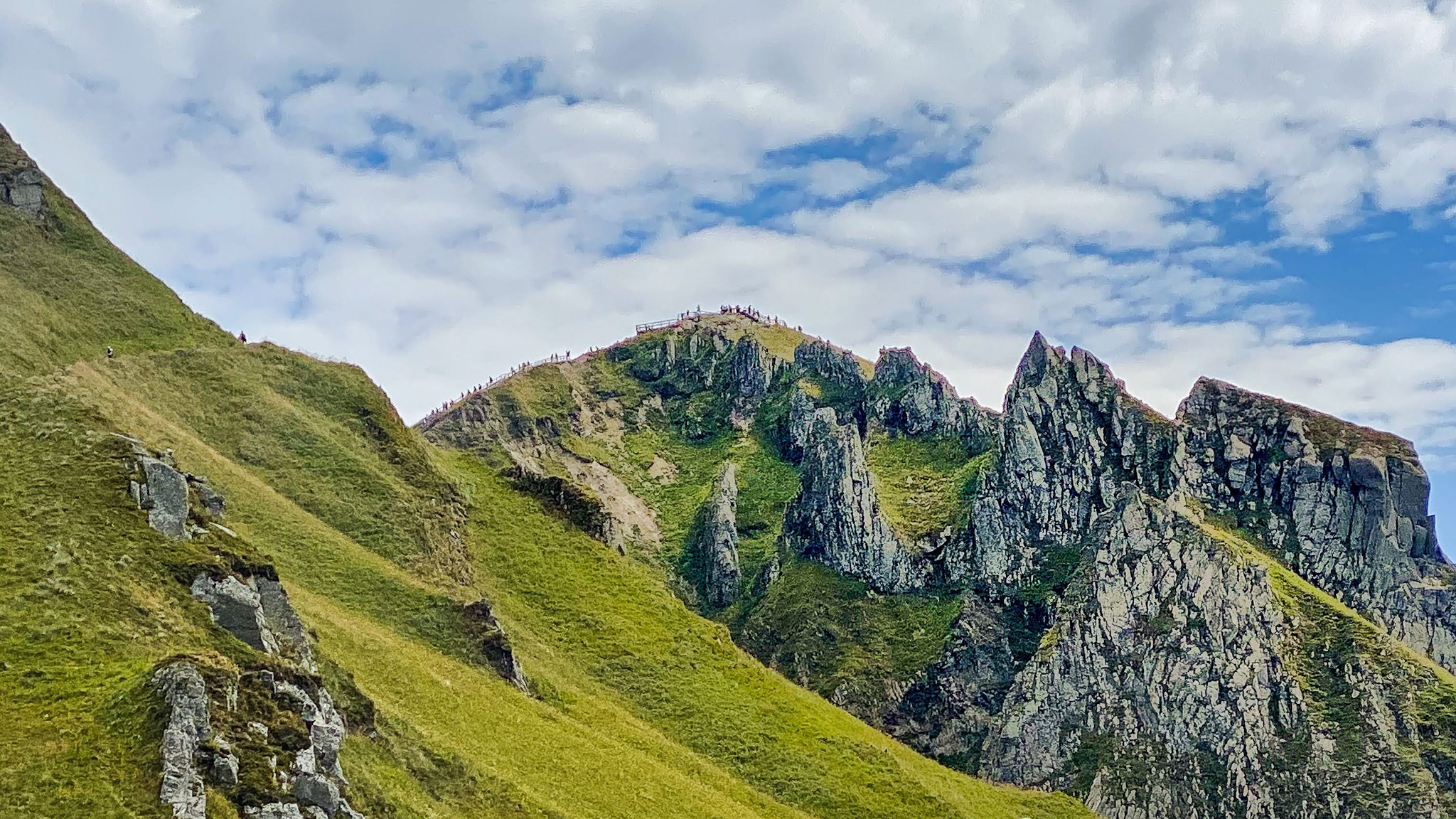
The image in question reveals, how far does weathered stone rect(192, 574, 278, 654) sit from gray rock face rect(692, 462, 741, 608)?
13871 cm

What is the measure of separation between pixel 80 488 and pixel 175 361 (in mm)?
61628

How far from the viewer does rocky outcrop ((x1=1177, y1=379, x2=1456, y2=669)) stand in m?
189

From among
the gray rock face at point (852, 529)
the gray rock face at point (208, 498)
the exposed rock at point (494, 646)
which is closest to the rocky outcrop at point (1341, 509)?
the gray rock face at point (852, 529)

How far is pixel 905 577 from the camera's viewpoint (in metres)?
186

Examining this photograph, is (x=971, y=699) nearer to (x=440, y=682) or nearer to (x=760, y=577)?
(x=760, y=577)

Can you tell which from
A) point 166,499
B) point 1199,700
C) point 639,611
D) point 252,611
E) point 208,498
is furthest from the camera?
point 1199,700

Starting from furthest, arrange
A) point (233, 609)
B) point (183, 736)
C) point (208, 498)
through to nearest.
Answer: point (208, 498) < point (233, 609) < point (183, 736)

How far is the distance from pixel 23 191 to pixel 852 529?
122427mm

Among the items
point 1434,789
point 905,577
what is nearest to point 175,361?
point 905,577

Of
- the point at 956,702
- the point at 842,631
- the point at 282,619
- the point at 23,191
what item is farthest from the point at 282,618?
the point at 956,702

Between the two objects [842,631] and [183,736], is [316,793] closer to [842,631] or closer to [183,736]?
[183,736]

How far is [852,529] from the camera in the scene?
186 metres

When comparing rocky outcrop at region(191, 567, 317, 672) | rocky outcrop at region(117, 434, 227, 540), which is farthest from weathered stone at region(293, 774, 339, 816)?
rocky outcrop at region(117, 434, 227, 540)

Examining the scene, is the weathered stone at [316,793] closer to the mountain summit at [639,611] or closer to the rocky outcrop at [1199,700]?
the mountain summit at [639,611]
